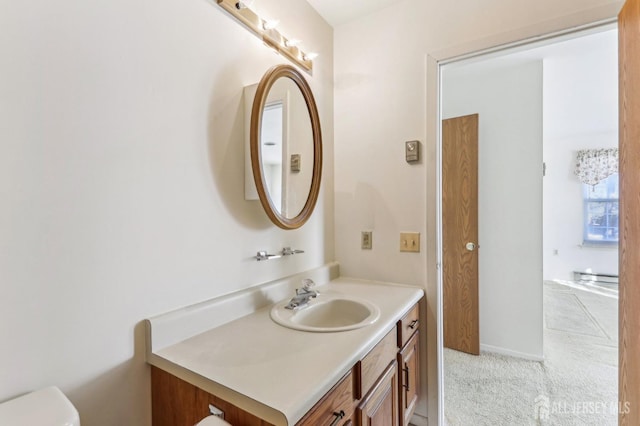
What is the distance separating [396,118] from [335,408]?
1.53 metres

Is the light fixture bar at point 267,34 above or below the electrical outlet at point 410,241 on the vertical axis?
above

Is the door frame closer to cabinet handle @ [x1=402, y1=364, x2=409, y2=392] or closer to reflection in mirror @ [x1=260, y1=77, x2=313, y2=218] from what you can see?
cabinet handle @ [x1=402, y1=364, x2=409, y2=392]

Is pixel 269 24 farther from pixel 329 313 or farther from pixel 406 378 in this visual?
pixel 406 378

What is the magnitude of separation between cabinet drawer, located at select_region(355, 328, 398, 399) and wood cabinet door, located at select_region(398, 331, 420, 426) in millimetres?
135

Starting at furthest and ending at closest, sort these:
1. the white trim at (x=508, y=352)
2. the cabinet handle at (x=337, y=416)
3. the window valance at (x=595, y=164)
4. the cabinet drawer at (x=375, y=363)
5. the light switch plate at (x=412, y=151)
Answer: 1. the window valance at (x=595, y=164)
2. the white trim at (x=508, y=352)
3. the light switch plate at (x=412, y=151)
4. the cabinet drawer at (x=375, y=363)
5. the cabinet handle at (x=337, y=416)

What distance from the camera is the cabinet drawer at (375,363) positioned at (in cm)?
100

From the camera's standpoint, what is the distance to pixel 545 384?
6.76 ft

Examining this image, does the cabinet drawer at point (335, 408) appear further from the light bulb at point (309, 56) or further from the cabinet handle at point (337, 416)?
the light bulb at point (309, 56)

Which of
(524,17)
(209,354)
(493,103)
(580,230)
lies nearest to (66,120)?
(209,354)

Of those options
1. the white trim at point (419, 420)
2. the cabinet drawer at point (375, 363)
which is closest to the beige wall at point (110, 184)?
the cabinet drawer at point (375, 363)

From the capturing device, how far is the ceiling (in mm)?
1771

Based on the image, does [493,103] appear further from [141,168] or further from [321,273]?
[141,168]

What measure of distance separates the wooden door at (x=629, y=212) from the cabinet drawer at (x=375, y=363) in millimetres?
925

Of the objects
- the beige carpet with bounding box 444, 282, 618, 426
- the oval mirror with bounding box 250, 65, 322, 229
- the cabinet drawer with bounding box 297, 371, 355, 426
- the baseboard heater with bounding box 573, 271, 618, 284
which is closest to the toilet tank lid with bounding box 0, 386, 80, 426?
the cabinet drawer with bounding box 297, 371, 355, 426
